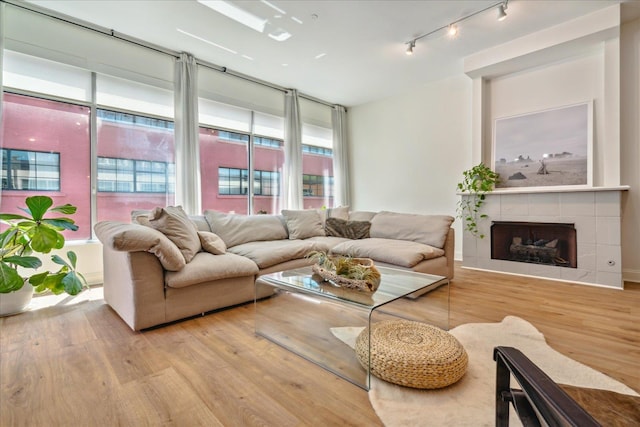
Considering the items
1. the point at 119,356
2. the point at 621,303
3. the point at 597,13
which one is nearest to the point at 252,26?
the point at 119,356

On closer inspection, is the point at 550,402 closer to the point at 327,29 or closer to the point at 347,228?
the point at 347,228

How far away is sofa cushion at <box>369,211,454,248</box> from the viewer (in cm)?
338

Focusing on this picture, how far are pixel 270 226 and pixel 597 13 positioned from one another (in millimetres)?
4189

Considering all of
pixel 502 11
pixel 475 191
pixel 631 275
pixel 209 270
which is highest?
pixel 502 11

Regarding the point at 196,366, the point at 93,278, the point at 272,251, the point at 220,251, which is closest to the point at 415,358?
the point at 196,366

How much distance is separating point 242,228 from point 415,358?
2512mm

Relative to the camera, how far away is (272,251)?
117 inches

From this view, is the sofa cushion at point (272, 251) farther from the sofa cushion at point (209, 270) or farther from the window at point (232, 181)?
the window at point (232, 181)

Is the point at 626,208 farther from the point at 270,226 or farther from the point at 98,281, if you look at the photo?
the point at 98,281

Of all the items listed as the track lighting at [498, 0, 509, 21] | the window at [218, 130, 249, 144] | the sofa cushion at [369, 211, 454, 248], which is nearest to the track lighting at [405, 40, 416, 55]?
the track lighting at [498, 0, 509, 21]

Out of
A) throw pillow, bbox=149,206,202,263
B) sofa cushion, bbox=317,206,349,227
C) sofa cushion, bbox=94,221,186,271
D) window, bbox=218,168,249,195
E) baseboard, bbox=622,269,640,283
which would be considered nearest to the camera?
sofa cushion, bbox=94,221,186,271

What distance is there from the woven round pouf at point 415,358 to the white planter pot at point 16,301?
2780mm

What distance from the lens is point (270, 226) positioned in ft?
12.5

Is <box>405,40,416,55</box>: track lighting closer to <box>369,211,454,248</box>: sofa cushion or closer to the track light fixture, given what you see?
the track light fixture
